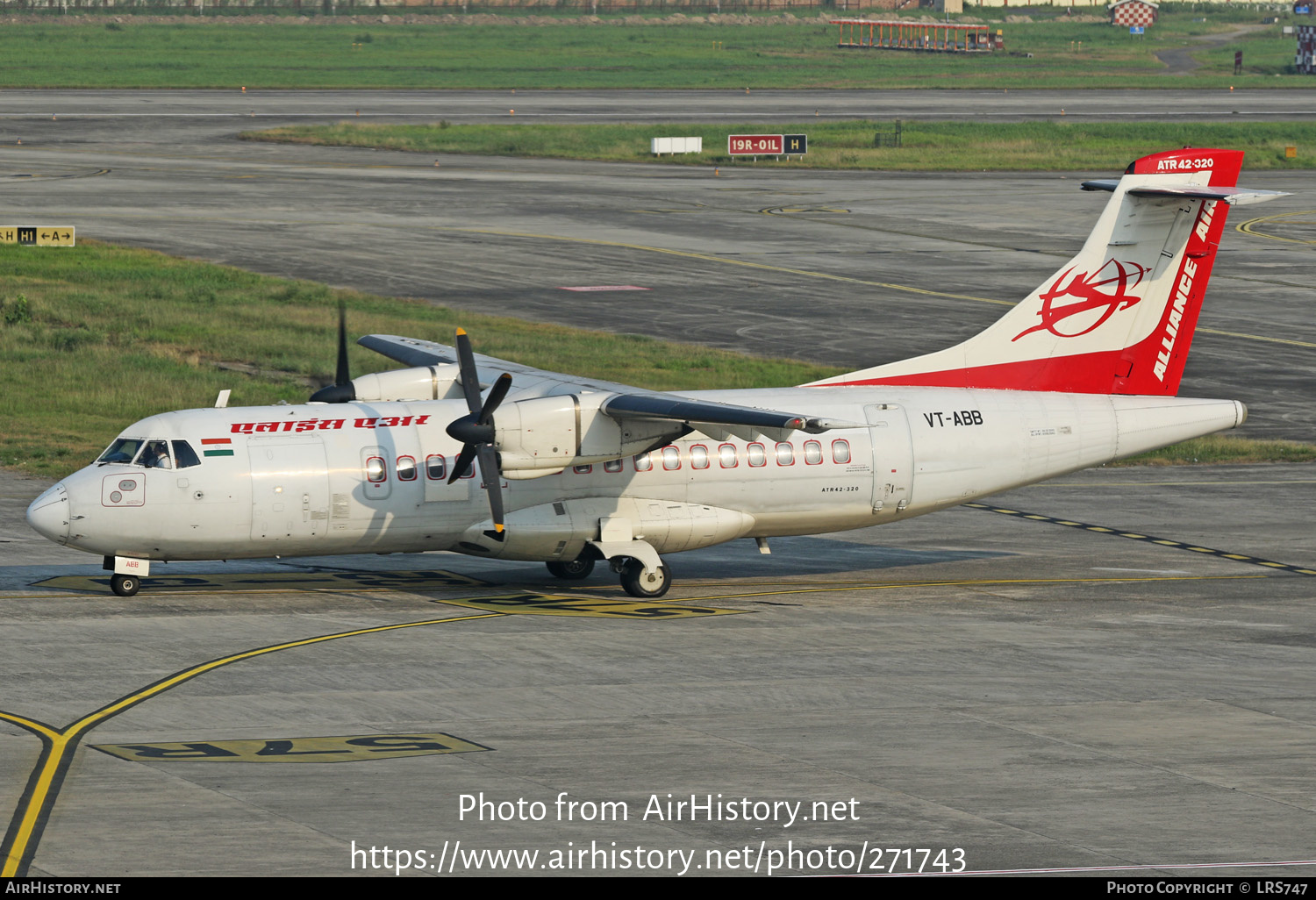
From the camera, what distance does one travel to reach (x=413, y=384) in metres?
32.1

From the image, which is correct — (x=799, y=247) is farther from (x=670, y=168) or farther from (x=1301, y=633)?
(x=1301, y=633)

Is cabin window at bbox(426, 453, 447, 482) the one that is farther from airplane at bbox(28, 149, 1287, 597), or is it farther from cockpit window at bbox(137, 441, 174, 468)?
cockpit window at bbox(137, 441, 174, 468)

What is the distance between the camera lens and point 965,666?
2531 cm

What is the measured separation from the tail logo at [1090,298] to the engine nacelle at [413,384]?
1159cm

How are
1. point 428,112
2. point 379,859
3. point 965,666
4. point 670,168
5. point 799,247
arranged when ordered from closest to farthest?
point 379,859, point 965,666, point 799,247, point 670,168, point 428,112

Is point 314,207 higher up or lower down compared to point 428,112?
lower down

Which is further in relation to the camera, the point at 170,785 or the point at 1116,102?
the point at 1116,102

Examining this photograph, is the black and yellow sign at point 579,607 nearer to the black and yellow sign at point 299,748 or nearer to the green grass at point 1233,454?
the black and yellow sign at point 299,748

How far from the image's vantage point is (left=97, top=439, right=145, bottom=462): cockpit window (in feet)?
93.1

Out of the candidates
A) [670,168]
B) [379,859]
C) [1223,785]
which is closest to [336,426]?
[379,859]

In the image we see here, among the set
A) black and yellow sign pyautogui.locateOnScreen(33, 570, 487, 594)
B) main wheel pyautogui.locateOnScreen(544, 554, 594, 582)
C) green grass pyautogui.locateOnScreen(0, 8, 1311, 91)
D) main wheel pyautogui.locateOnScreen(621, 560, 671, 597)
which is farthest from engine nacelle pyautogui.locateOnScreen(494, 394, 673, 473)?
green grass pyautogui.locateOnScreen(0, 8, 1311, 91)

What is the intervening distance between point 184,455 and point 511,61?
14270 centimetres

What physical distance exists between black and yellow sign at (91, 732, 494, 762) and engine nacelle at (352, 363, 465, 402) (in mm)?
11634

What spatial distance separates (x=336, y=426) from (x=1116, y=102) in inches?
4591
